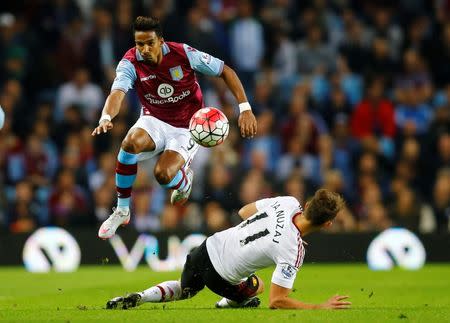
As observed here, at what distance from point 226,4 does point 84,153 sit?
3676mm

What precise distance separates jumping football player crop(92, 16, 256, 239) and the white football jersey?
1.45 m

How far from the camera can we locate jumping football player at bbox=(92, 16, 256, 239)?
10.4 meters

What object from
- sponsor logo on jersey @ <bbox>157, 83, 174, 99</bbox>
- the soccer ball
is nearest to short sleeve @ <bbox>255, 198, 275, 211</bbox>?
the soccer ball

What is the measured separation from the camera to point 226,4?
18.5 metres

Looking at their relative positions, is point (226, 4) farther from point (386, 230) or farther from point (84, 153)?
point (386, 230)

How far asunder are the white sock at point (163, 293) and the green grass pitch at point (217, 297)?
0.28ft

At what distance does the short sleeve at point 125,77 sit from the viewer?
405 inches

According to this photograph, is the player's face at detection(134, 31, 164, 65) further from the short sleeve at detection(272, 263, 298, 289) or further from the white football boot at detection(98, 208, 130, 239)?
the short sleeve at detection(272, 263, 298, 289)

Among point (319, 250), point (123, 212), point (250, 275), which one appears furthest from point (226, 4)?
point (250, 275)

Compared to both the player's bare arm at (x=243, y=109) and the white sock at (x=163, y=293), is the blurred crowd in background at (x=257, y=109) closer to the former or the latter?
the player's bare arm at (x=243, y=109)

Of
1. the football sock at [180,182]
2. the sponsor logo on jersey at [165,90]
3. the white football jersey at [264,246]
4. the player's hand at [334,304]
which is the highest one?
the sponsor logo on jersey at [165,90]

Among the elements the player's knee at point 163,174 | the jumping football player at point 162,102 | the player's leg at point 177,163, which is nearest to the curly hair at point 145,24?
the jumping football player at point 162,102

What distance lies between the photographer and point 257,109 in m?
17.4

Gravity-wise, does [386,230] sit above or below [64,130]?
below
